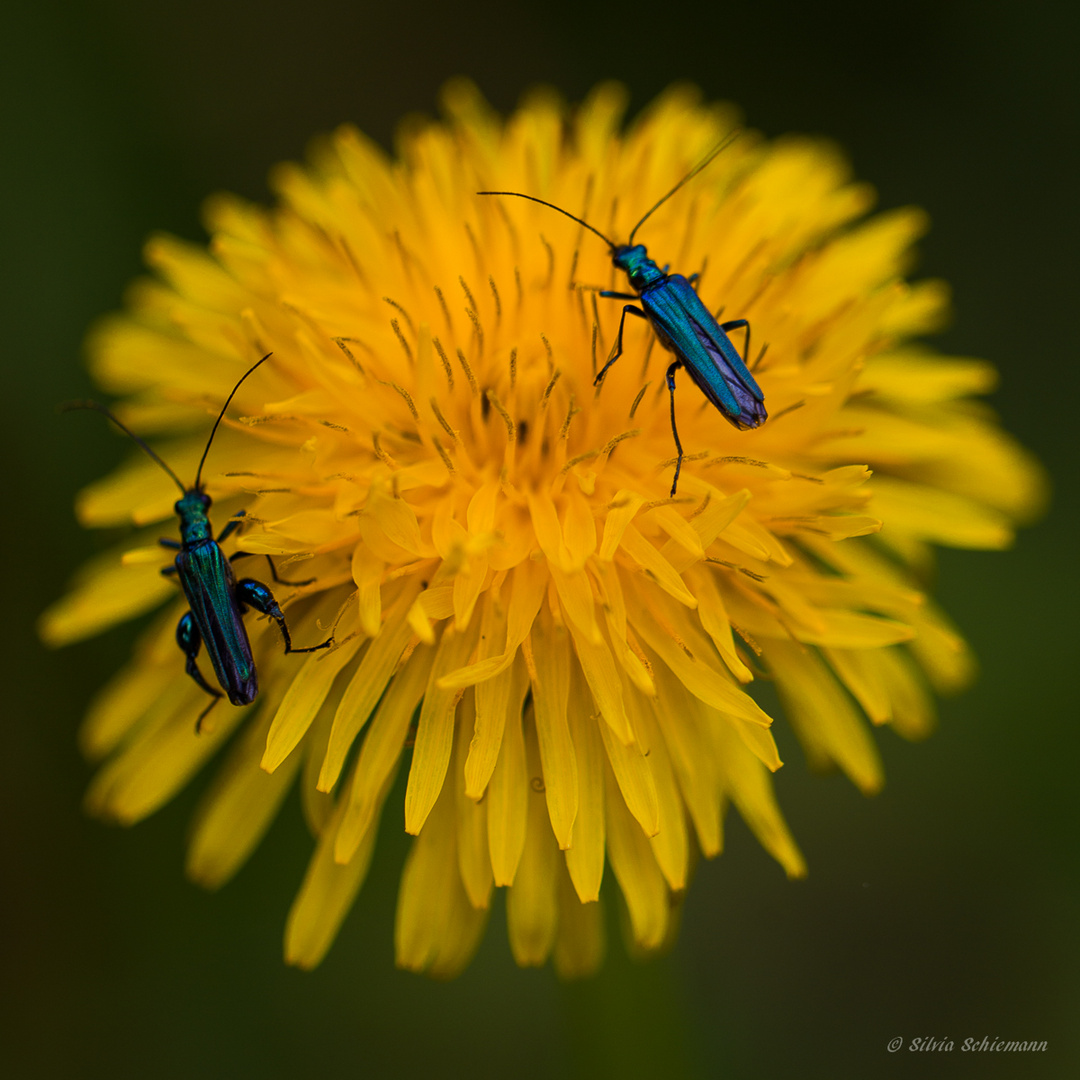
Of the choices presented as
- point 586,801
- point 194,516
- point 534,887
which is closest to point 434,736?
point 586,801

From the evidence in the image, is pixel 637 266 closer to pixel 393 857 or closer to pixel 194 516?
pixel 194 516

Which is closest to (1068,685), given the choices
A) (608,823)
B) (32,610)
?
(608,823)

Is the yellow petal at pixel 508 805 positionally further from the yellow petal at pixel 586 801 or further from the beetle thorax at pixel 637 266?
the beetle thorax at pixel 637 266

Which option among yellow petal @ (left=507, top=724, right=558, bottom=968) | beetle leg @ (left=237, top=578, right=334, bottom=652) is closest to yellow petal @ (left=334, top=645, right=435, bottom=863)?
beetle leg @ (left=237, top=578, right=334, bottom=652)

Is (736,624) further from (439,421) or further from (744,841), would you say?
(744,841)

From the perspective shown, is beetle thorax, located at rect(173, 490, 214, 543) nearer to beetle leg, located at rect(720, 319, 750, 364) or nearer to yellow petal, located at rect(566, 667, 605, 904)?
yellow petal, located at rect(566, 667, 605, 904)

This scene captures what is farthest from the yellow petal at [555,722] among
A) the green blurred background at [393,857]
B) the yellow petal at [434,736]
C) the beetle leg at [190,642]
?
the green blurred background at [393,857]
